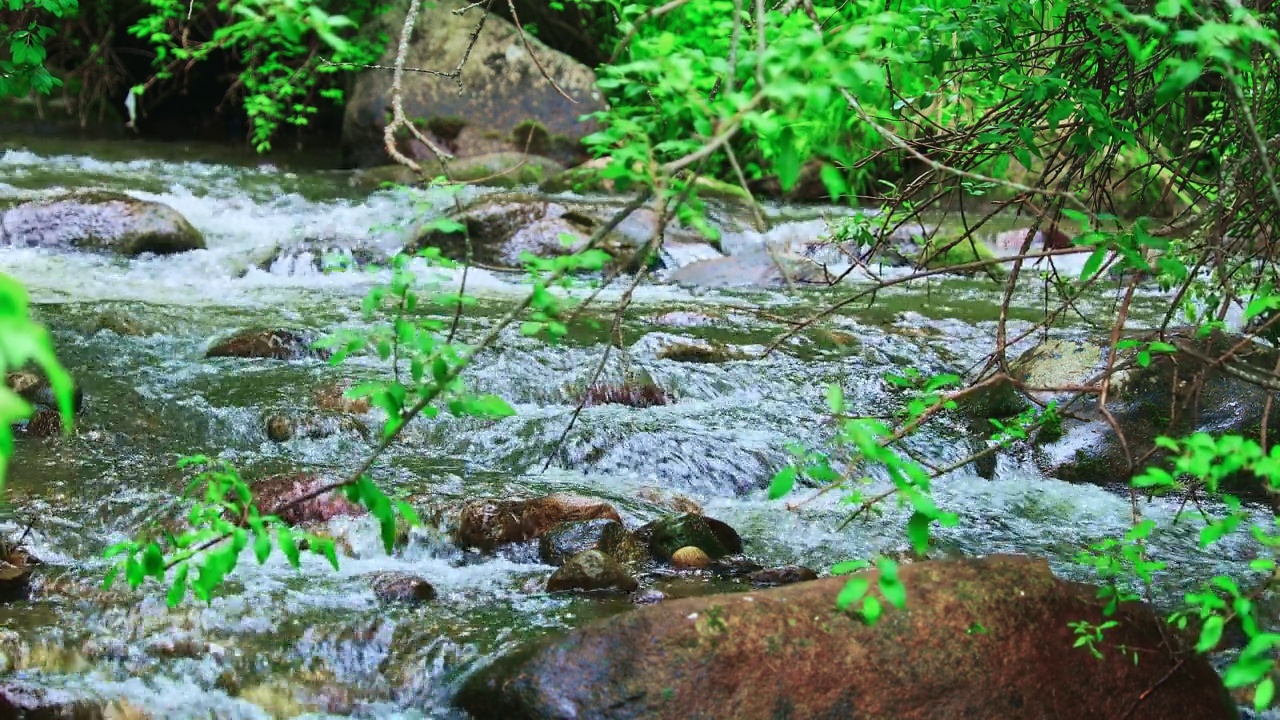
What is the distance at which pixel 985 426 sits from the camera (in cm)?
561

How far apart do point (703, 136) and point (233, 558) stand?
3.76 ft

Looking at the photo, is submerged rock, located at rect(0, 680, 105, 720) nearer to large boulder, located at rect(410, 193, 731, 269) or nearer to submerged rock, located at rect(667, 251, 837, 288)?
large boulder, located at rect(410, 193, 731, 269)

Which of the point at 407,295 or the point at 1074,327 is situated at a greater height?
the point at 407,295

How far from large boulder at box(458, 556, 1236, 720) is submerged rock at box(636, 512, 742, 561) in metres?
1.15

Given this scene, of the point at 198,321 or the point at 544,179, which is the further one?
the point at 544,179

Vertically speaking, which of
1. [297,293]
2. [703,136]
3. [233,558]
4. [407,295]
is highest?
[703,136]

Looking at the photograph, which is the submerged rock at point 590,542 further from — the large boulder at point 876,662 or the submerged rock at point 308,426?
the submerged rock at point 308,426

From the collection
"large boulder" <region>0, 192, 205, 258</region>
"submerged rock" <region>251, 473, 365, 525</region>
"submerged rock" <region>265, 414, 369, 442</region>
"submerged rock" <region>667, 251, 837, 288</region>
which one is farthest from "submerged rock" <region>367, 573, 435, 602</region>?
"large boulder" <region>0, 192, 205, 258</region>

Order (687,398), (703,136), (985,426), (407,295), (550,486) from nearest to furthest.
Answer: (703,136)
(407,295)
(550,486)
(985,426)
(687,398)

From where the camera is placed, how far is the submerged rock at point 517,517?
423 cm

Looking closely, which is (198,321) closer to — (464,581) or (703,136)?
(464,581)

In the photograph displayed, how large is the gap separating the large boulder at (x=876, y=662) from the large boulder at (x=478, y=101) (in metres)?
10.6

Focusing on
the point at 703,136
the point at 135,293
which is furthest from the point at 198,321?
the point at 703,136

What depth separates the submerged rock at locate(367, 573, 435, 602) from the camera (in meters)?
3.71
